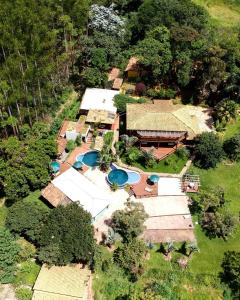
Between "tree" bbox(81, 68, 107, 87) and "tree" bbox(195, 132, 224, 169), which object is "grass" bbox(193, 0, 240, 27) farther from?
"tree" bbox(195, 132, 224, 169)

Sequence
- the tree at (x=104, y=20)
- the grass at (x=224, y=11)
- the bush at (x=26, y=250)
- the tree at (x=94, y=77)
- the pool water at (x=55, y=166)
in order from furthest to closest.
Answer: the grass at (x=224, y=11) → the tree at (x=104, y=20) → the tree at (x=94, y=77) → the pool water at (x=55, y=166) → the bush at (x=26, y=250)

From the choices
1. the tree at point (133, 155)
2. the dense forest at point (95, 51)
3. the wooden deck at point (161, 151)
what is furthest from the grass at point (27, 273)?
the wooden deck at point (161, 151)

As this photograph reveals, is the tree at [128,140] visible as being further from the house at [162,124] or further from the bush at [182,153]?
the bush at [182,153]

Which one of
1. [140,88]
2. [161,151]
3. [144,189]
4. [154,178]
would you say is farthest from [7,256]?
[140,88]

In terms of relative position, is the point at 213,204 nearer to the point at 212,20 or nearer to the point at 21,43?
the point at 21,43

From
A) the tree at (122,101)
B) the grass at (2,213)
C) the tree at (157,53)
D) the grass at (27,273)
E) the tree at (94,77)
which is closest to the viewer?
the grass at (27,273)

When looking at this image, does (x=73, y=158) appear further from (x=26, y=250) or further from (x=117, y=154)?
(x=26, y=250)
